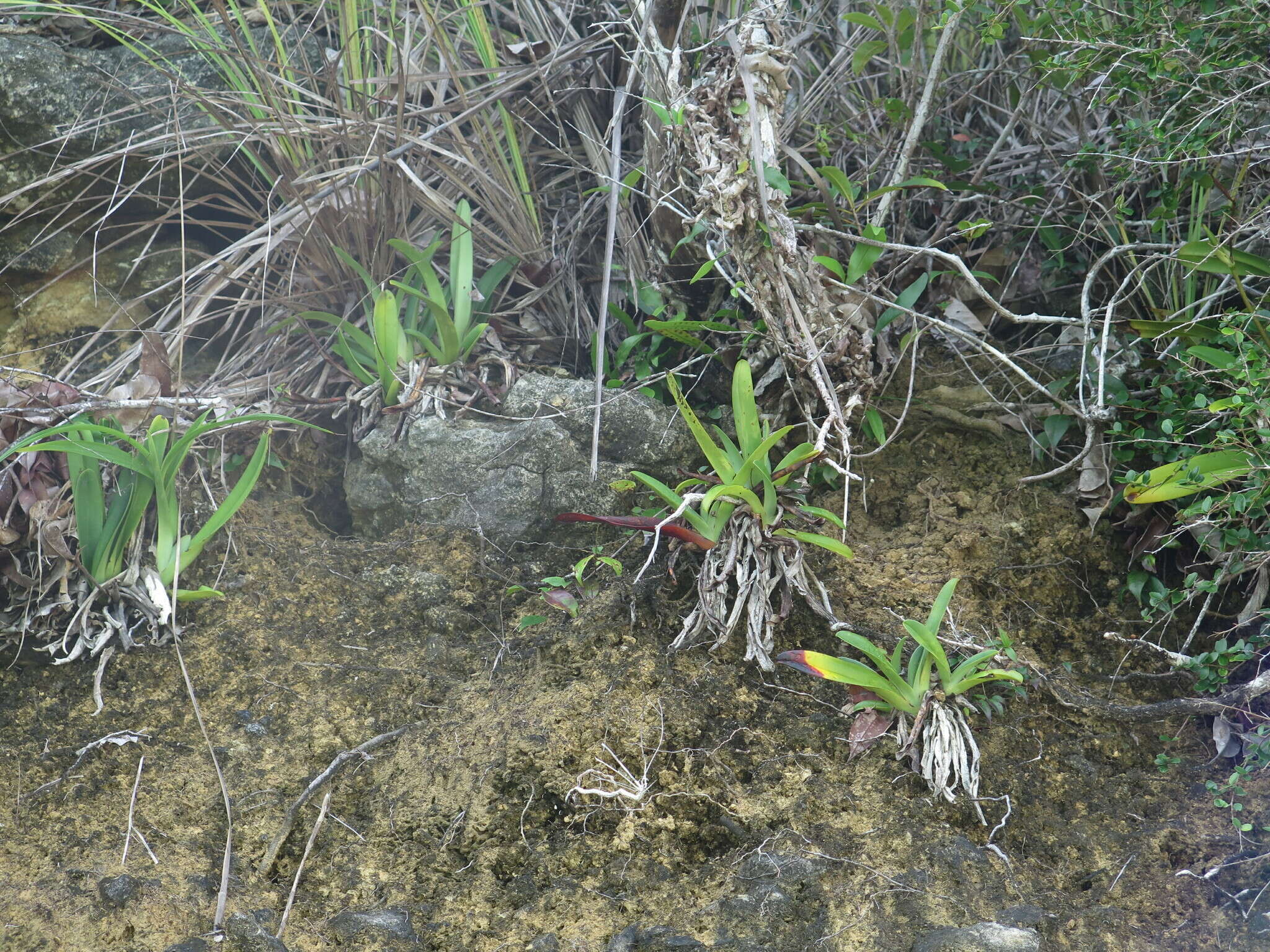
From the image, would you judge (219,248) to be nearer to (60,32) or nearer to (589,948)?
(60,32)

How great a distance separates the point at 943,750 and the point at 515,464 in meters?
1.12

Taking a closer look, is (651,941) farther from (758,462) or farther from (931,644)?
(758,462)

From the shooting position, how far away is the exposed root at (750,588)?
1854mm

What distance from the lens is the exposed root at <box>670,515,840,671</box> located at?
6.08 ft

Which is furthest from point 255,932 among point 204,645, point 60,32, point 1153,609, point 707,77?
point 60,32

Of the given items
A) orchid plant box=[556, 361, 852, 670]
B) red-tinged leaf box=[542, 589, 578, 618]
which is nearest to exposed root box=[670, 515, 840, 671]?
orchid plant box=[556, 361, 852, 670]

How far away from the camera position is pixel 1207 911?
56.7 inches

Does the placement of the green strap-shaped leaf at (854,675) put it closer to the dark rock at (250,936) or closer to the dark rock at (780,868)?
the dark rock at (780,868)

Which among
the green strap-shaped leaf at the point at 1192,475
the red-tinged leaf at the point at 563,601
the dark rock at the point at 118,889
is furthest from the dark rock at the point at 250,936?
the green strap-shaped leaf at the point at 1192,475

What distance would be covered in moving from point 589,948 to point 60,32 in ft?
9.44

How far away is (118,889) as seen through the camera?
1.45 meters

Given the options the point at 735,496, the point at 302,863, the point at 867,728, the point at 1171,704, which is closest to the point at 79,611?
the point at 302,863

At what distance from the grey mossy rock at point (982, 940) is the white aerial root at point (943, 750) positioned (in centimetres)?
23

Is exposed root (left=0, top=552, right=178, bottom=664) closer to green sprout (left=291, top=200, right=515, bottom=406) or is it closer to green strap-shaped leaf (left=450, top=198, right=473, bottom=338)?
green sprout (left=291, top=200, right=515, bottom=406)
